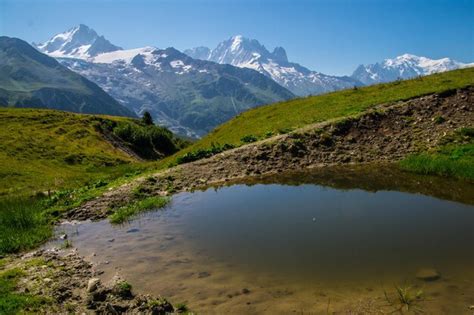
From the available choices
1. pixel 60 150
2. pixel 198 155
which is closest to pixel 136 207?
pixel 198 155

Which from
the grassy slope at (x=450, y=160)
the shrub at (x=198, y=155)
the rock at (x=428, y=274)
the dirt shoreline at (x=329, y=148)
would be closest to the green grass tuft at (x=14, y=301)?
the dirt shoreline at (x=329, y=148)

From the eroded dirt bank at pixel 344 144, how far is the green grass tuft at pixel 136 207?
3083mm

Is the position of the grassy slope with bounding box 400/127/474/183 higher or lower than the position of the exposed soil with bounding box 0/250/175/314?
higher

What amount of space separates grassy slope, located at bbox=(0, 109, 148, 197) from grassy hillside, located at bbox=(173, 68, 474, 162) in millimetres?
13808

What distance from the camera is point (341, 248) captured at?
45.5 feet

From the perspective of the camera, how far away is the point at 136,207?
2264 centimetres

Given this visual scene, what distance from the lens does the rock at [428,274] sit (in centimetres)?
1120

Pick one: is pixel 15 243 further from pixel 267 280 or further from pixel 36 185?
pixel 36 185

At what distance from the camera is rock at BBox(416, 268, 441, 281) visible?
11203 millimetres

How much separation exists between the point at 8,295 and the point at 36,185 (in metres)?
31.0

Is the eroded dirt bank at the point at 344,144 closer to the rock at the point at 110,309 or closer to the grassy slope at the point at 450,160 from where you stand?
the grassy slope at the point at 450,160

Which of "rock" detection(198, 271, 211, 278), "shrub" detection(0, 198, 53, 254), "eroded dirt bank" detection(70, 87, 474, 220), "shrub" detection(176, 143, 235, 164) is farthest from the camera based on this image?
"shrub" detection(176, 143, 235, 164)

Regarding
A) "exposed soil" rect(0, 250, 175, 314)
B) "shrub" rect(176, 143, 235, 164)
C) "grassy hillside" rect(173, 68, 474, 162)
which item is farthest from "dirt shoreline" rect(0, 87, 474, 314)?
"exposed soil" rect(0, 250, 175, 314)

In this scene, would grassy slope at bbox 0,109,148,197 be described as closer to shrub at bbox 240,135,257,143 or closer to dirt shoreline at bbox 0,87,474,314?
dirt shoreline at bbox 0,87,474,314
